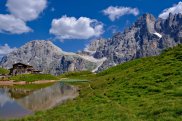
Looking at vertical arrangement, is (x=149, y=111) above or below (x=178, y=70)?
below

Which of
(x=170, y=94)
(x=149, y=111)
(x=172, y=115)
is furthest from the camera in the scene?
(x=170, y=94)

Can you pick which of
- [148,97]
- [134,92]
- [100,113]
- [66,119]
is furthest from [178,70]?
[66,119]

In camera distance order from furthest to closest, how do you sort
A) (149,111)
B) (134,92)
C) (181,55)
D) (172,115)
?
(181,55), (134,92), (149,111), (172,115)

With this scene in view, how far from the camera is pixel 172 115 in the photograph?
28703mm

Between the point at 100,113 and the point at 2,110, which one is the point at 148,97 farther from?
the point at 2,110

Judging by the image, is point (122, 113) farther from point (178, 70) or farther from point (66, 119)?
point (178, 70)

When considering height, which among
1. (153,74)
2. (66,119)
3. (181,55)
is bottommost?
(66,119)

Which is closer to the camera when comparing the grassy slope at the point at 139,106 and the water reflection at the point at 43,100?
the grassy slope at the point at 139,106

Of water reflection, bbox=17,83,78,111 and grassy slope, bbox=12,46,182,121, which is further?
water reflection, bbox=17,83,78,111

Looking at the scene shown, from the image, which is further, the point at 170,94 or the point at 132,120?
the point at 170,94

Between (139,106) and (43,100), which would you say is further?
(43,100)

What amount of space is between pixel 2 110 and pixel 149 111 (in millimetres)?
27383

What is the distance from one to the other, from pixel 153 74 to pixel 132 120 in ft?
114

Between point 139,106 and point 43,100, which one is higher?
point 43,100
